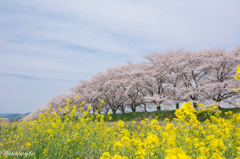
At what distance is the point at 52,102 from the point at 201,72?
26265 millimetres

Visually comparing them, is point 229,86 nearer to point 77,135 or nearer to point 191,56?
point 191,56

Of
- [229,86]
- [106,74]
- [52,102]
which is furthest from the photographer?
[52,102]

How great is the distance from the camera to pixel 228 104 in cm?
1587

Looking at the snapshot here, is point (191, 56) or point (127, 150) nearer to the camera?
point (127, 150)

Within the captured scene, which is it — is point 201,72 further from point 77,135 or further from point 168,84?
point 77,135

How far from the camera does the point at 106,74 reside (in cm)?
2727

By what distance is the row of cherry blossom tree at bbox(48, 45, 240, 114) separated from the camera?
56.3 ft

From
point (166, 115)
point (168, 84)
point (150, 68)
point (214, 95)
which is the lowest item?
point (166, 115)

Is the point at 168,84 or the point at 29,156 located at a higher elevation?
the point at 168,84

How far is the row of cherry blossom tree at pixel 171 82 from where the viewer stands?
17.2m

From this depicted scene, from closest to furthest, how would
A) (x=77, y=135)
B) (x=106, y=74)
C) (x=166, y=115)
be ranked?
(x=77, y=135), (x=166, y=115), (x=106, y=74)

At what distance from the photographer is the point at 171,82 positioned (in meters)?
20.7

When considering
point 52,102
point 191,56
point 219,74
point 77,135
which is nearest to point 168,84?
point 191,56

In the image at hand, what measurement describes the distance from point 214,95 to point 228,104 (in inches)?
64.5
